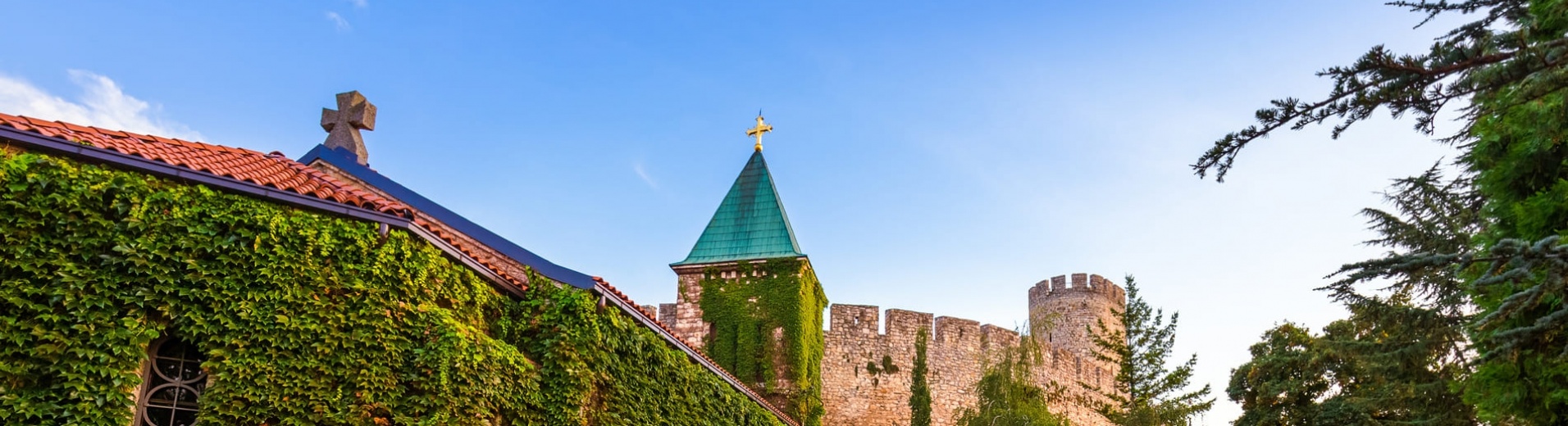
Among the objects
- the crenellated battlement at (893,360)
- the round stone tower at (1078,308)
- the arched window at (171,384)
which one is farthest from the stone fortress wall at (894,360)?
the arched window at (171,384)

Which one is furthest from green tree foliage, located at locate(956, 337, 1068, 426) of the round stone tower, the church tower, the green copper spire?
the round stone tower

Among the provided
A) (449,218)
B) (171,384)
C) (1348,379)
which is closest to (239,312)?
(171,384)

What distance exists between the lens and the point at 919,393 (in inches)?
1156

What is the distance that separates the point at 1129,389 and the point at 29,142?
3145 centimetres

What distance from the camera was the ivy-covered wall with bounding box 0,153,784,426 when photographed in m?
8.77

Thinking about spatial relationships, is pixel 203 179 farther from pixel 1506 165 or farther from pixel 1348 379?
pixel 1348 379

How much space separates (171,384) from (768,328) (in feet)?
53.7

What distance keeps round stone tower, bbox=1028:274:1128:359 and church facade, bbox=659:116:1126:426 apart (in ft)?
14.6

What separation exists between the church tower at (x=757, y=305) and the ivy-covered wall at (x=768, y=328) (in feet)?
0.06

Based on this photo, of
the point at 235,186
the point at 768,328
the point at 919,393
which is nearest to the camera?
the point at 235,186

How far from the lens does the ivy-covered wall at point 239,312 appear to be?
8.77 m

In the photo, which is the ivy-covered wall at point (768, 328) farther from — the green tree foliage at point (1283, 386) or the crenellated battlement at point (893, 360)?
the green tree foliage at point (1283, 386)

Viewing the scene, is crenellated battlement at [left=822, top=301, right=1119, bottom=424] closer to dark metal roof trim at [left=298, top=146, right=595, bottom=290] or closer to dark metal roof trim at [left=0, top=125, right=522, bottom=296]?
dark metal roof trim at [left=298, top=146, right=595, bottom=290]

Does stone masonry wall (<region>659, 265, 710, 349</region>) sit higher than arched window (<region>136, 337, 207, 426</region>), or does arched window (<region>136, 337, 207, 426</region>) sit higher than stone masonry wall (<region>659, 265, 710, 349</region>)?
stone masonry wall (<region>659, 265, 710, 349</region>)
